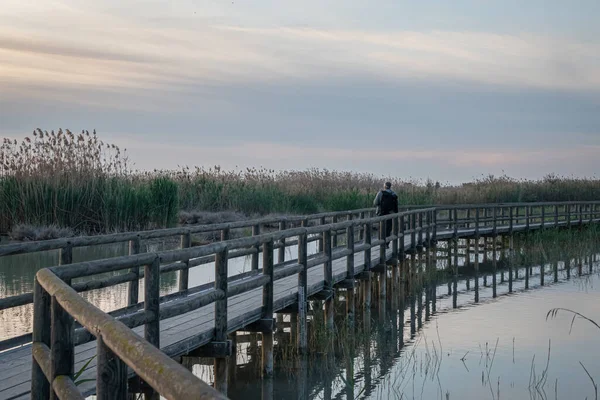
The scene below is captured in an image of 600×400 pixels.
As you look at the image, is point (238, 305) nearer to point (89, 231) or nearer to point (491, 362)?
point (491, 362)

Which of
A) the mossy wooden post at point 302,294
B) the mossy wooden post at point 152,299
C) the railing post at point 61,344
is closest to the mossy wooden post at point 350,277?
the mossy wooden post at point 302,294

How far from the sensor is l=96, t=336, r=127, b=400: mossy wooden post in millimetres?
3566

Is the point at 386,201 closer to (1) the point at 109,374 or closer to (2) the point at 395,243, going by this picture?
(2) the point at 395,243

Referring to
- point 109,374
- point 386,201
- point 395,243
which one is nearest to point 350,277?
point 395,243

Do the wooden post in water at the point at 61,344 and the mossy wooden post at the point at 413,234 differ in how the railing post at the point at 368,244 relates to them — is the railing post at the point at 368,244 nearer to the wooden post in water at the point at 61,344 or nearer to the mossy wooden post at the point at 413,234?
the mossy wooden post at the point at 413,234

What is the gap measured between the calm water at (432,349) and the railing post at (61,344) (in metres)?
5.26

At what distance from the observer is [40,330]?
487 cm

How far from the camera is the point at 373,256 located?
18.1m

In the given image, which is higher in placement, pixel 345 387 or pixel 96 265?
pixel 96 265

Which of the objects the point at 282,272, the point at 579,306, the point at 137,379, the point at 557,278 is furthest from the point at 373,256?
the point at 137,379

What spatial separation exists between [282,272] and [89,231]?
13.3 m

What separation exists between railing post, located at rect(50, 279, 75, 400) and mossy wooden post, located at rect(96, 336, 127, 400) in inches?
27.0

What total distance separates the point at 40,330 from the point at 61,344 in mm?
663

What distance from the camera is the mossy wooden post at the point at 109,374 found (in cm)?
357
